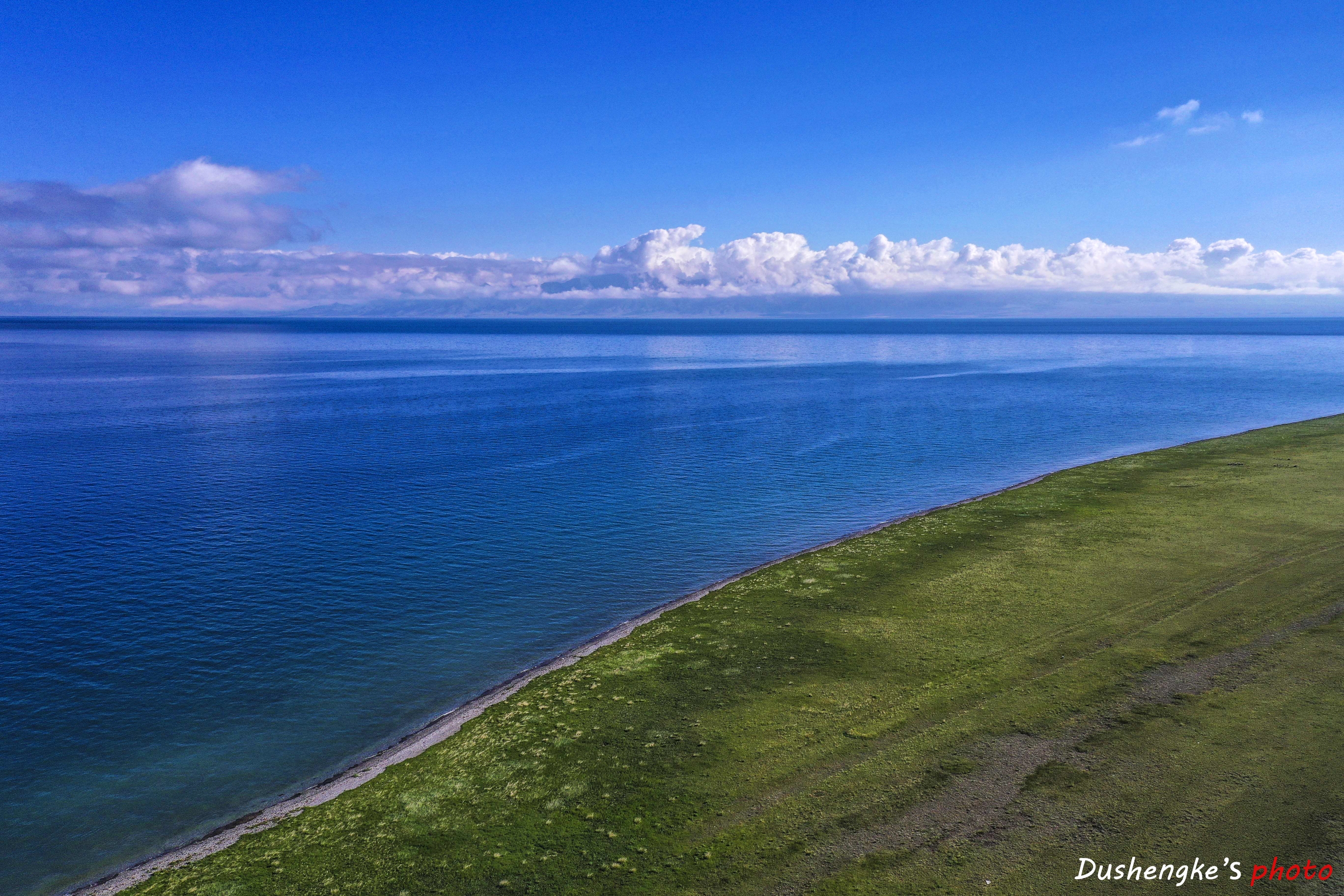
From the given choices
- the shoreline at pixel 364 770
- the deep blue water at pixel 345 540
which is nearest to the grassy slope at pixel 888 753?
the shoreline at pixel 364 770

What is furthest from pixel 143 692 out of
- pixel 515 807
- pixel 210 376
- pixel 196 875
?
pixel 210 376

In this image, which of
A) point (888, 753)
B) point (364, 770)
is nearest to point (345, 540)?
point (364, 770)

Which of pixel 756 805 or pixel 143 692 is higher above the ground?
pixel 756 805

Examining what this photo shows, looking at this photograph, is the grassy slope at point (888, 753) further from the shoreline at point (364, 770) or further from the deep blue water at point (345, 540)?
the deep blue water at point (345, 540)

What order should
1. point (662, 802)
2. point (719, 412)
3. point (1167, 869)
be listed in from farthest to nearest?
1. point (719, 412)
2. point (662, 802)
3. point (1167, 869)

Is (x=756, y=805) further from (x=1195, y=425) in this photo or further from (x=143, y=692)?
(x=1195, y=425)

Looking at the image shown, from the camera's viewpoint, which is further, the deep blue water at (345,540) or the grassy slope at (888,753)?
the deep blue water at (345,540)

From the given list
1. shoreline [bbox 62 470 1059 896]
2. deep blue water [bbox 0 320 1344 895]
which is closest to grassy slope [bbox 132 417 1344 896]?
shoreline [bbox 62 470 1059 896]
